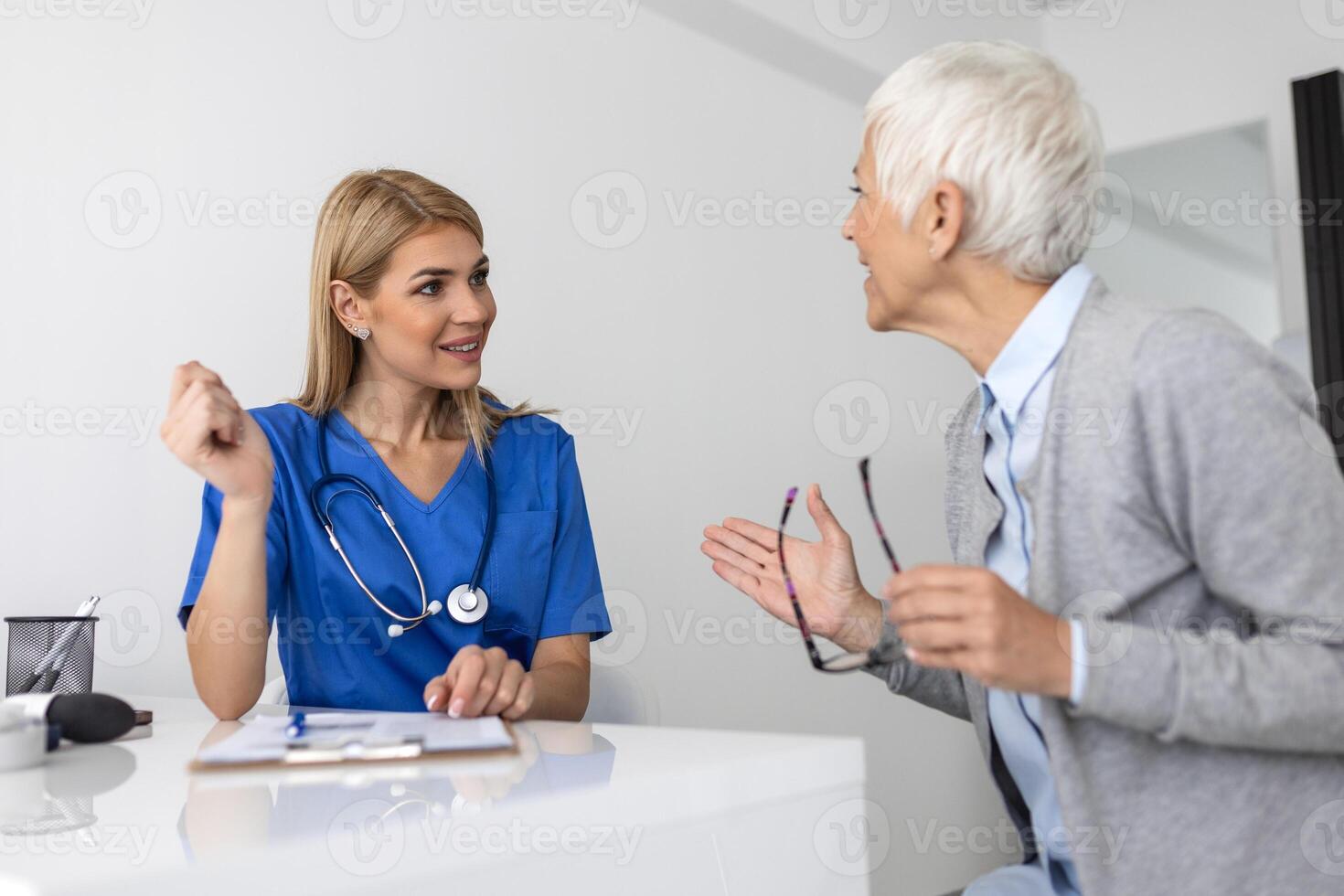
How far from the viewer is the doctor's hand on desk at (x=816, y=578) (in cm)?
135

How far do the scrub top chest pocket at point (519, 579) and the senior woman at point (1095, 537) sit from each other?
1.99 ft

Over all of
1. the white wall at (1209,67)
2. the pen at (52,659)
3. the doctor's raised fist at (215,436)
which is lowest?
the pen at (52,659)

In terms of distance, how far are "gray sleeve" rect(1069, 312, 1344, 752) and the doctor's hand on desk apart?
447mm

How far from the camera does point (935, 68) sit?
1155 mm

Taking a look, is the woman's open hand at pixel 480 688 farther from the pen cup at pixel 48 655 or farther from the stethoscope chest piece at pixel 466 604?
the pen cup at pixel 48 655

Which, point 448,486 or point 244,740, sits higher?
point 448,486

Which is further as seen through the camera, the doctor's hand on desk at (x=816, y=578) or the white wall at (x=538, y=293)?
the white wall at (x=538, y=293)

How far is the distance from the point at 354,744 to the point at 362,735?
0.05m

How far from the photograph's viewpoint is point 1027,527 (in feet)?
3.75

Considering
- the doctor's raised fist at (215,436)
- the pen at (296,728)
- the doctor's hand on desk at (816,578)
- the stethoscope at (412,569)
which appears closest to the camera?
the pen at (296,728)

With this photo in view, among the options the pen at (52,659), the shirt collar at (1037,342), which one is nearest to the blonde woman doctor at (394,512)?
the pen at (52,659)

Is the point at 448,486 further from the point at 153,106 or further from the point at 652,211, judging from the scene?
the point at 652,211

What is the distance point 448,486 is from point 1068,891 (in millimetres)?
965

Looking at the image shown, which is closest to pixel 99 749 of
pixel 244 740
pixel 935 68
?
pixel 244 740
